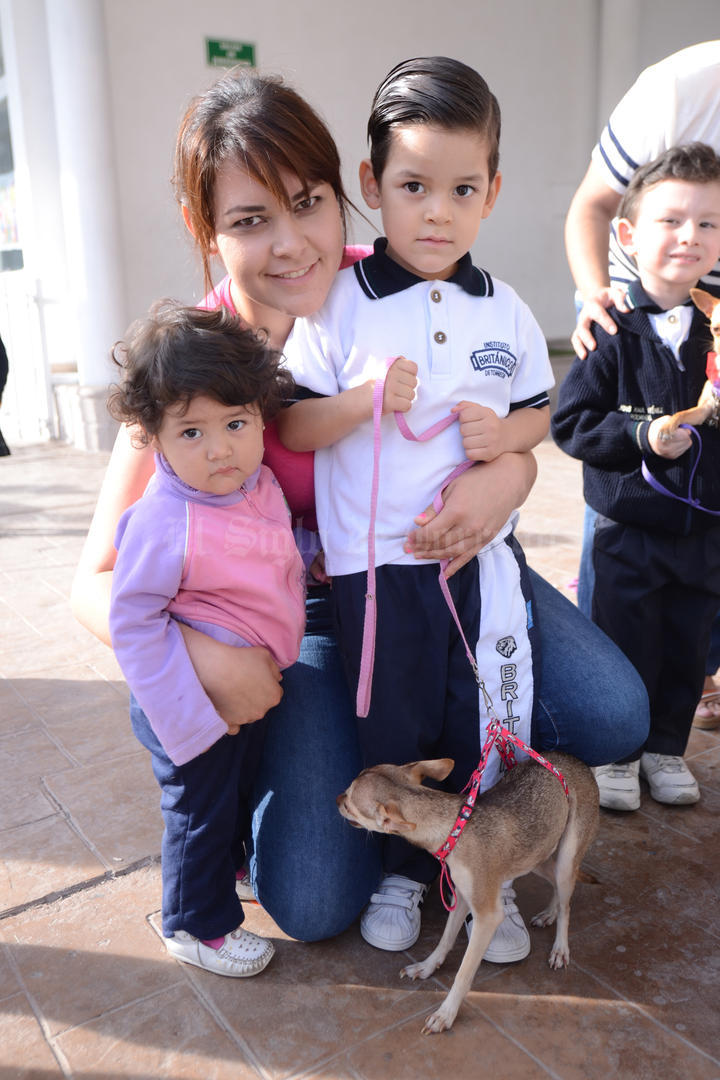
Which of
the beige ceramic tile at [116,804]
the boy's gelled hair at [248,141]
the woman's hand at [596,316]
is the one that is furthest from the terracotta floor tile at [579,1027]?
the boy's gelled hair at [248,141]

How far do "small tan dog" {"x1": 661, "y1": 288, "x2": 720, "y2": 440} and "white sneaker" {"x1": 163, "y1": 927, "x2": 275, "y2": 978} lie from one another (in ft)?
4.88

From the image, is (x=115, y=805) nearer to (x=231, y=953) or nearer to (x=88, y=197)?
(x=231, y=953)

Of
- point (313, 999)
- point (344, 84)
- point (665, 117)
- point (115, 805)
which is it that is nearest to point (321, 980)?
point (313, 999)

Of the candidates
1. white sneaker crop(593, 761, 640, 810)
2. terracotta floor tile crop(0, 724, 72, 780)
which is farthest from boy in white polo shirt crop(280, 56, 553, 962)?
terracotta floor tile crop(0, 724, 72, 780)

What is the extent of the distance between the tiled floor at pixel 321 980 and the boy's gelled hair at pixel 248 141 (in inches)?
49.0

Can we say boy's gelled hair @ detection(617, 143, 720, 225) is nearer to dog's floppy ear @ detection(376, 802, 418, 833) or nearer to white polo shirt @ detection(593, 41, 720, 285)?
white polo shirt @ detection(593, 41, 720, 285)

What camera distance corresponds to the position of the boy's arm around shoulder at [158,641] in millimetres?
1711

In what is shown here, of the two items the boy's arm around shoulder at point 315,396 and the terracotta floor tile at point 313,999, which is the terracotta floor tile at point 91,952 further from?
the boy's arm around shoulder at point 315,396

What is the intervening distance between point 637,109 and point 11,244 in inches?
279

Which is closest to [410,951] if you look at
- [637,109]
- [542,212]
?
[637,109]

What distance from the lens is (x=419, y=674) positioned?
76.5 inches

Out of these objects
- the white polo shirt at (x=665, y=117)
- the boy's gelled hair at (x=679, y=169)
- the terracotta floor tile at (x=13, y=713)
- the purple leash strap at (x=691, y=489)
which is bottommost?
the terracotta floor tile at (x=13, y=713)

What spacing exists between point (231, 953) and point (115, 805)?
32.1 inches

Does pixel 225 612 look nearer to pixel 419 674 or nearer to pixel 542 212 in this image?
pixel 419 674
